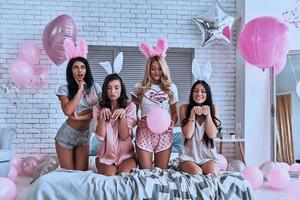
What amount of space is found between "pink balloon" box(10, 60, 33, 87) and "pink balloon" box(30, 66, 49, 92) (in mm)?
344

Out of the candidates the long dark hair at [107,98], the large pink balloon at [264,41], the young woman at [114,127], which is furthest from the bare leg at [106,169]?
the large pink balloon at [264,41]

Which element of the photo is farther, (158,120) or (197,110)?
(197,110)

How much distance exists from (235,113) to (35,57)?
118 inches

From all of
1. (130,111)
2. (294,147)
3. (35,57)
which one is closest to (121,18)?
(35,57)

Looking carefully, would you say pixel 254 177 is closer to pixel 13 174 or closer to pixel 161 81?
pixel 161 81

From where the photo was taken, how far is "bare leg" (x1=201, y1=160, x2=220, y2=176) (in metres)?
3.12

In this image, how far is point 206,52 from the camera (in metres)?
5.64

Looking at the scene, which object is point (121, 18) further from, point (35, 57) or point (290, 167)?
point (290, 167)

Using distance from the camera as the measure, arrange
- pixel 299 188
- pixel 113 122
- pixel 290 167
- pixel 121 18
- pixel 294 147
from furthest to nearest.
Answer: pixel 121 18
pixel 294 147
pixel 290 167
pixel 113 122
pixel 299 188

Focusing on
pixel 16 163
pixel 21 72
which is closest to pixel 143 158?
pixel 16 163

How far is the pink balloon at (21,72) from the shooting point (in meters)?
4.77

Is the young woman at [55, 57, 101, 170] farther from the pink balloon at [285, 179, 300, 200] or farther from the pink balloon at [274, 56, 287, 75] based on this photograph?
the pink balloon at [274, 56, 287, 75]

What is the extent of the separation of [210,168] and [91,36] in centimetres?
306

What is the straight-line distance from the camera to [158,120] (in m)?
2.98
